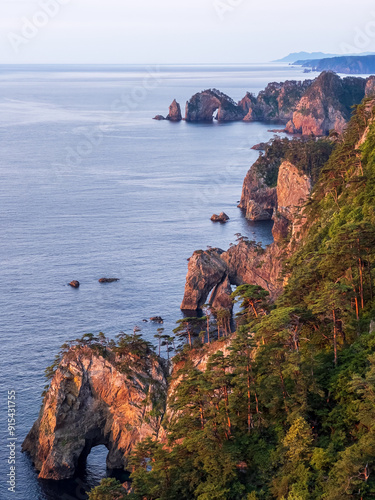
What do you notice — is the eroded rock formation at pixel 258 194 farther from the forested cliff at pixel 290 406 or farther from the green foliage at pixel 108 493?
the green foliage at pixel 108 493

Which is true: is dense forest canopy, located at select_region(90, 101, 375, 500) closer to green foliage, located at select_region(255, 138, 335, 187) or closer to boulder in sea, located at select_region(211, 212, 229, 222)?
green foliage, located at select_region(255, 138, 335, 187)

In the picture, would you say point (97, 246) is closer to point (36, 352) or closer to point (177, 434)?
point (36, 352)

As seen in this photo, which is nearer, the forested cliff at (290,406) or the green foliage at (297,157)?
the forested cliff at (290,406)

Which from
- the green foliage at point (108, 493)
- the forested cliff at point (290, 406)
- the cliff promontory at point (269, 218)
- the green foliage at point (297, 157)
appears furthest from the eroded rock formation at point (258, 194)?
the green foliage at point (108, 493)

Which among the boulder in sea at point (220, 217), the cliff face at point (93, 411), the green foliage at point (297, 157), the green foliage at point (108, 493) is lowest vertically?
the cliff face at point (93, 411)

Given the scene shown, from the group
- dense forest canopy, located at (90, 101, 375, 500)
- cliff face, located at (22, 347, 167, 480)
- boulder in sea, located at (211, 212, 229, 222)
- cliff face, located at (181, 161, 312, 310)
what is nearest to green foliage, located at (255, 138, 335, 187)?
boulder in sea, located at (211, 212, 229, 222)

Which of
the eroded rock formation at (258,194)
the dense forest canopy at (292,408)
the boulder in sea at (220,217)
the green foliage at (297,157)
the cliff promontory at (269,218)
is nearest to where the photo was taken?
the dense forest canopy at (292,408)

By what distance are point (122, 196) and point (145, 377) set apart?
119 m

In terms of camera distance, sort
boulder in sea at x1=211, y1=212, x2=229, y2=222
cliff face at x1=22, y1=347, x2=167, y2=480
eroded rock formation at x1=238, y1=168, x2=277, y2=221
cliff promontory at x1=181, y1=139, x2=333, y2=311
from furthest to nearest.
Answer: eroded rock formation at x1=238, y1=168, x2=277, y2=221
boulder in sea at x1=211, y1=212, x2=229, y2=222
cliff promontory at x1=181, y1=139, x2=333, y2=311
cliff face at x1=22, y1=347, x2=167, y2=480

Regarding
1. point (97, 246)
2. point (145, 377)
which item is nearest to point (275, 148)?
point (97, 246)

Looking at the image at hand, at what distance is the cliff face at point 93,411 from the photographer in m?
75.4

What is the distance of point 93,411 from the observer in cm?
7781

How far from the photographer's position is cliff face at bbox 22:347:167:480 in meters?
75.4

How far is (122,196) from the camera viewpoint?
19188cm
